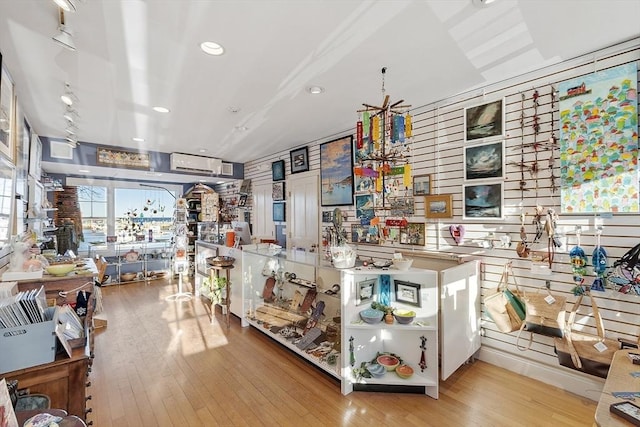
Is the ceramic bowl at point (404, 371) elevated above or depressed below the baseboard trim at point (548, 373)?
above

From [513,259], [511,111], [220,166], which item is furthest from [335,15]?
[220,166]

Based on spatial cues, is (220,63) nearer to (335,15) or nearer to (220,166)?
(335,15)

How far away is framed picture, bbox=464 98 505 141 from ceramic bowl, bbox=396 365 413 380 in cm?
237

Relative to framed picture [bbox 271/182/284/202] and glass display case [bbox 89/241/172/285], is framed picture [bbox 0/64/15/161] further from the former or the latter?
glass display case [bbox 89/241/172/285]

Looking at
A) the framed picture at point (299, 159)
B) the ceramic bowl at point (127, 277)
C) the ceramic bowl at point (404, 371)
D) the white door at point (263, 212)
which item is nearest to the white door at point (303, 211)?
the framed picture at point (299, 159)

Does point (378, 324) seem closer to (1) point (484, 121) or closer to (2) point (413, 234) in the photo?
(2) point (413, 234)

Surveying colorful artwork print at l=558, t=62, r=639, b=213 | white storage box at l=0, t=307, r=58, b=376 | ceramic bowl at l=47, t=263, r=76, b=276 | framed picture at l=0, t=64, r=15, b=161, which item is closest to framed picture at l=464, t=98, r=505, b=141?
colorful artwork print at l=558, t=62, r=639, b=213

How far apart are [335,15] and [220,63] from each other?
109 centimetres

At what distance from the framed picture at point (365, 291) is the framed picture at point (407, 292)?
210mm

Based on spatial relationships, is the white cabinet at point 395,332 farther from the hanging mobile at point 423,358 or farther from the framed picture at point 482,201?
the framed picture at point 482,201

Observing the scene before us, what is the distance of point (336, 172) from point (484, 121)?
2.16 m

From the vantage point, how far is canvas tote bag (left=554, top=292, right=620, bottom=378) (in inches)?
85.8

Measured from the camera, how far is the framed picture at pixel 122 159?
16.0ft

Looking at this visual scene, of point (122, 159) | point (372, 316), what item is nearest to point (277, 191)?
point (122, 159)
